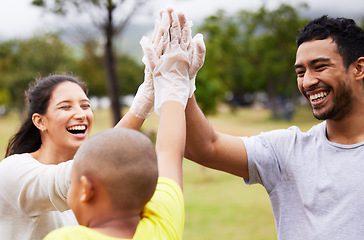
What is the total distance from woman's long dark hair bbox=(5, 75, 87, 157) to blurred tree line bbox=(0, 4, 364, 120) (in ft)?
89.5

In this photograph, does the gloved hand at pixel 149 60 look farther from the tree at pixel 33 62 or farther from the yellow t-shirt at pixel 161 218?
the tree at pixel 33 62

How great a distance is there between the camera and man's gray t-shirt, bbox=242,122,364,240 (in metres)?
1.89

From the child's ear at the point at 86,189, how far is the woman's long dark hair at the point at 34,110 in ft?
4.05

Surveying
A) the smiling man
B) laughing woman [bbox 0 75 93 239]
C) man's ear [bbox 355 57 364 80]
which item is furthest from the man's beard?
laughing woman [bbox 0 75 93 239]

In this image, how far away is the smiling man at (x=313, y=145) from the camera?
77.8 inches

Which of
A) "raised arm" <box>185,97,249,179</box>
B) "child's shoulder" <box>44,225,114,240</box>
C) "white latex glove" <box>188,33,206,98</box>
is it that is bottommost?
"child's shoulder" <box>44,225,114,240</box>

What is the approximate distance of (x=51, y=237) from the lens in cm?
121

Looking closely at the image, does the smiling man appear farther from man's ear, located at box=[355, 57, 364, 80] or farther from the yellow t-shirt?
the yellow t-shirt

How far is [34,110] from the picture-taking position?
2.46 meters

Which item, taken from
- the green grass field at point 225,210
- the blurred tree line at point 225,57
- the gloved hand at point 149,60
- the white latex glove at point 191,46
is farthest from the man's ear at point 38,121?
the blurred tree line at point 225,57

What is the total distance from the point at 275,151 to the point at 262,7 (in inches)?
1143

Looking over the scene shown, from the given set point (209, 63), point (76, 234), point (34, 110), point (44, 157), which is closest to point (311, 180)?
point (76, 234)

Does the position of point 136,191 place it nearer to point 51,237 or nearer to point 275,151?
point 51,237

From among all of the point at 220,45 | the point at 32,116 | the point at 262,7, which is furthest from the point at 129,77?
the point at 32,116
